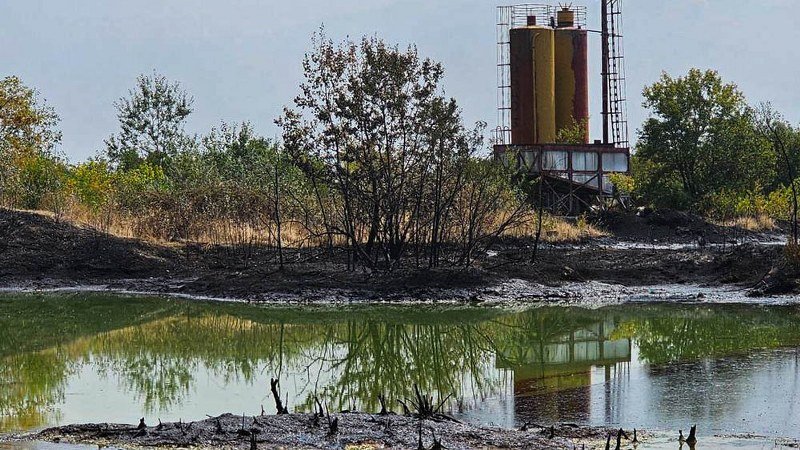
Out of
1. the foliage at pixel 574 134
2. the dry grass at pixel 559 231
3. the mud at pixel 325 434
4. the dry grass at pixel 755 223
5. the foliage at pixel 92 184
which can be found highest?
the foliage at pixel 574 134

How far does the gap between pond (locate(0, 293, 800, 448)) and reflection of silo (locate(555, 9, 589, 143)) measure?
31.2m

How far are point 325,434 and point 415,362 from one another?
5.77 m

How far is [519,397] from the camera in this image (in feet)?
40.5

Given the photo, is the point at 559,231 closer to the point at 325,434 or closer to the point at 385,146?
the point at 385,146

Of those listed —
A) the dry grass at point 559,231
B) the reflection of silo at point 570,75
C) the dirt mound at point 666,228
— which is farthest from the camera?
the reflection of silo at point 570,75

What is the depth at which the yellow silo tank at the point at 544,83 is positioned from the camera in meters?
50.6

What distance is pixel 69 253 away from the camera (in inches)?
1126

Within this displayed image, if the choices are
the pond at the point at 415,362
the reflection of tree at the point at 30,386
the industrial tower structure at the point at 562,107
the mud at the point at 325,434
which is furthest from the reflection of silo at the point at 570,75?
the mud at the point at 325,434

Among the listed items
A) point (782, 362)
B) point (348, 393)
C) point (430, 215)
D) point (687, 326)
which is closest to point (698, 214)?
point (430, 215)

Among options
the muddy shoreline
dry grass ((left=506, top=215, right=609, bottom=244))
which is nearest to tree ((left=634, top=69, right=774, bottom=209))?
dry grass ((left=506, top=215, right=609, bottom=244))

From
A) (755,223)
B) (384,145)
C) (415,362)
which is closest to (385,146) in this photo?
(384,145)

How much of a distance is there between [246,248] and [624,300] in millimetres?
10350

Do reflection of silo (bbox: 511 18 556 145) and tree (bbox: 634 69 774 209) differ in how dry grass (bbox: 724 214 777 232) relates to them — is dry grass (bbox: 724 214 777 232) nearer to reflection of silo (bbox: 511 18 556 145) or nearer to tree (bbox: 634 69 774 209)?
tree (bbox: 634 69 774 209)

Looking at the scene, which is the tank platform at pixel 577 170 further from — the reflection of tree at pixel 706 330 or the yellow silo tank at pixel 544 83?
the reflection of tree at pixel 706 330
